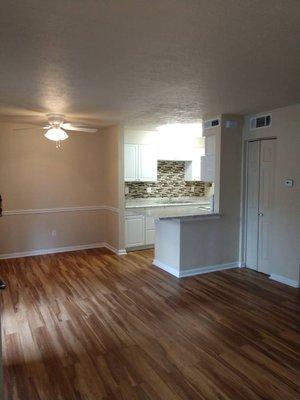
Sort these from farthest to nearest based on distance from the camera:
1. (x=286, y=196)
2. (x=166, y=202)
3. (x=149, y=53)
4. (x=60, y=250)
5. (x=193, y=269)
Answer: (x=166, y=202), (x=60, y=250), (x=193, y=269), (x=286, y=196), (x=149, y=53)

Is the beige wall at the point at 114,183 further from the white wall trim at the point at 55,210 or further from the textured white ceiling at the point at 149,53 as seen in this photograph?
the textured white ceiling at the point at 149,53

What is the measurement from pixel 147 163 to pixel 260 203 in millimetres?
2596

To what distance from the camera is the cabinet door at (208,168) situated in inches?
195

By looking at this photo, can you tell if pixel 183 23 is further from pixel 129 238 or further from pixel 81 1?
pixel 129 238


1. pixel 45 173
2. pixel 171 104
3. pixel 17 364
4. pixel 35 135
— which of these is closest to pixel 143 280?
pixel 17 364

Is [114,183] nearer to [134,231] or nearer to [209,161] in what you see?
[134,231]

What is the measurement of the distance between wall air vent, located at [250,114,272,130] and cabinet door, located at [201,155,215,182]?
0.79 m

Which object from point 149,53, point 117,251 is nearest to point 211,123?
point 149,53

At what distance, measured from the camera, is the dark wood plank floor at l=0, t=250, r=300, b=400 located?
2293mm

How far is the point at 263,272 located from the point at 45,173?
14.2 ft

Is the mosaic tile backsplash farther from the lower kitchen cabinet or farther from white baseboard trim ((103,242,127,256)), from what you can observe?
white baseboard trim ((103,242,127,256))

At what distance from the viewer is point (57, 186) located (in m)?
6.02

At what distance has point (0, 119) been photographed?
16.8 ft

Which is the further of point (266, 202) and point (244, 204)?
point (244, 204)
